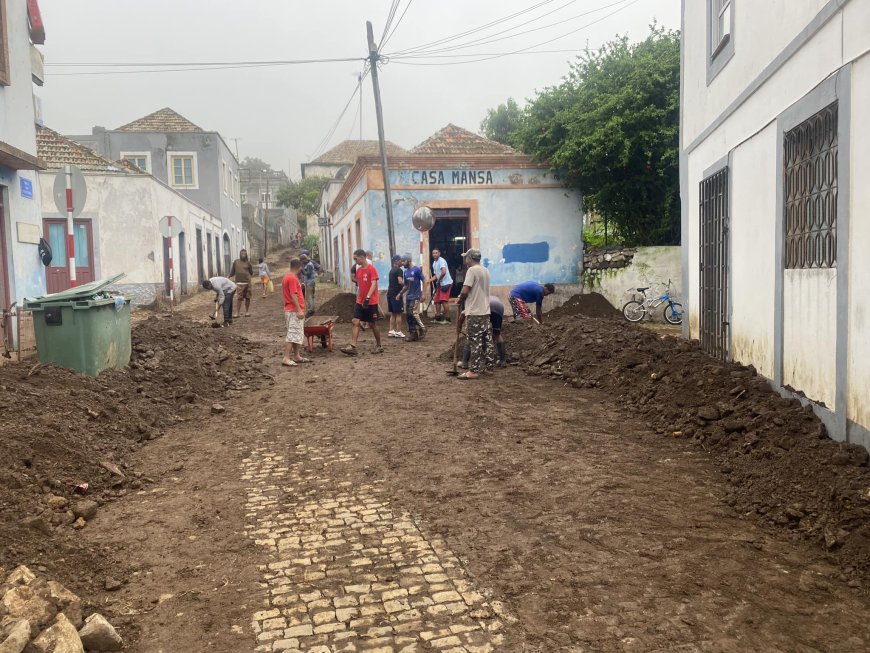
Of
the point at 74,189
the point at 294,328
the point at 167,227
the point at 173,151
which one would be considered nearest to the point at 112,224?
the point at 167,227

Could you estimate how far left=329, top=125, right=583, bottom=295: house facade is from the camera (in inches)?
680

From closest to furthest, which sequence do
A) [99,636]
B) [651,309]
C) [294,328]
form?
[99,636]
[294,328]
[651,309]

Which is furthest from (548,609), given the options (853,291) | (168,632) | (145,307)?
(145,307)

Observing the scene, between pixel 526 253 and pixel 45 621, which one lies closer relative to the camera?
pixel 45 621

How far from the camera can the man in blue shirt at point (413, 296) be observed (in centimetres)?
1343

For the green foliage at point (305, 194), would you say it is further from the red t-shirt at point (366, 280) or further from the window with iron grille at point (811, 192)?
the window with iron grille at point (811, 192)

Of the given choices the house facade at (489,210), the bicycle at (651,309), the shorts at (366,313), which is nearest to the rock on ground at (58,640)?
the shorts at (366,313)

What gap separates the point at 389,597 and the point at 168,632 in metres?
1.05

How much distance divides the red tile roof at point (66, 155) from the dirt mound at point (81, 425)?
40.9ft

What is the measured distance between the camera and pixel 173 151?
3362cm

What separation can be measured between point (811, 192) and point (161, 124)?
112 feet

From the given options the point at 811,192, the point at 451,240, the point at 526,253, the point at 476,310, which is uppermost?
the point at 451,240

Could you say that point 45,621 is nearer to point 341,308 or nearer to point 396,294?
point 396,294

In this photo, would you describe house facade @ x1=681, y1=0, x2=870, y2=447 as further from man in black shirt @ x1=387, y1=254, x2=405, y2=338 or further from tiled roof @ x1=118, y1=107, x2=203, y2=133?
tiled roof @ x1=118, y1=107, x2=203, y2=133
